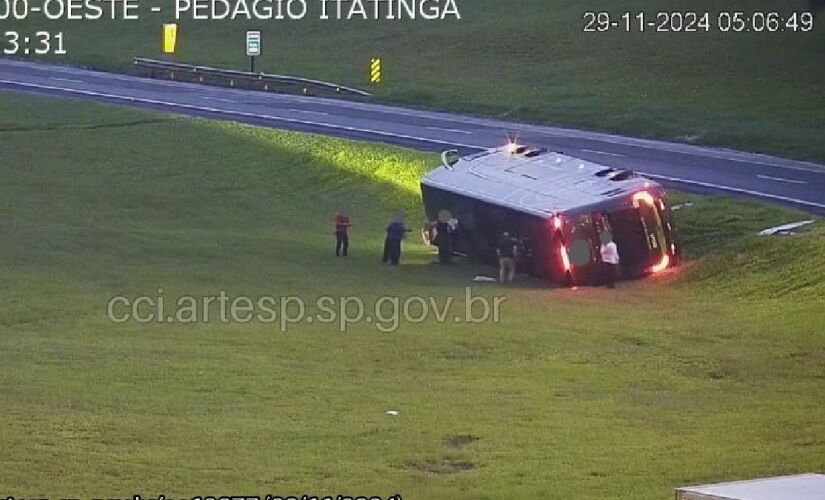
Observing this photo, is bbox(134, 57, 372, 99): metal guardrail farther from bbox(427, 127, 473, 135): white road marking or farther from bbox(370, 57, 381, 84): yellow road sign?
bbox(427, 127, 473, 135): white road marking

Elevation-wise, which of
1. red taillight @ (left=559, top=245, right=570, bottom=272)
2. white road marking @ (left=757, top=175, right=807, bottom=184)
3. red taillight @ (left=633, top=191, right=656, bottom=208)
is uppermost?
red taillight @ (left=633, top=191, right=656, bottom=208)

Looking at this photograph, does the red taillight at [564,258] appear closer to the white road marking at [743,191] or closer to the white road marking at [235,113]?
the white road marking at [743,191]

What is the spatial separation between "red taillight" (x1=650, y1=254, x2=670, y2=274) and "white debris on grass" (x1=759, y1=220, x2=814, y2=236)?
232 centimetres

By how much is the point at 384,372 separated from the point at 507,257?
9.89m

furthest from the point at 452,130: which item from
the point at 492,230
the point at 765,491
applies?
the point at 765,491

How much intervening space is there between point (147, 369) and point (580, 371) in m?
5.96

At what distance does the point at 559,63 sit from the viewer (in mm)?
68688

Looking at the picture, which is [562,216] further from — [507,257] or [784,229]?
[784,229]

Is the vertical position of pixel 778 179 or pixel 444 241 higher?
pixel 778 179

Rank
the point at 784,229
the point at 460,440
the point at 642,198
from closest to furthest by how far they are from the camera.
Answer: the point at 460,440
the point at 642,198
the point at 784,229

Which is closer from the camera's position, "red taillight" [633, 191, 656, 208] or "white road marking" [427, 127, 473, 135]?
"red taillight" [633, 191, 656, 208]

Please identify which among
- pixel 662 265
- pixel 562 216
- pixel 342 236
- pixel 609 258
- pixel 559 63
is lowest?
pixel 662 265

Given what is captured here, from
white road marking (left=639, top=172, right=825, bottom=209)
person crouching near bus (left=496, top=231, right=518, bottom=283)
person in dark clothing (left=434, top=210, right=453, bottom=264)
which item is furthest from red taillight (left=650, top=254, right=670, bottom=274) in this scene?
white road marking (left=639, top=172, right=825, bottom=209)

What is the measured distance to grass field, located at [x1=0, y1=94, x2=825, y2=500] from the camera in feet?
57.8
